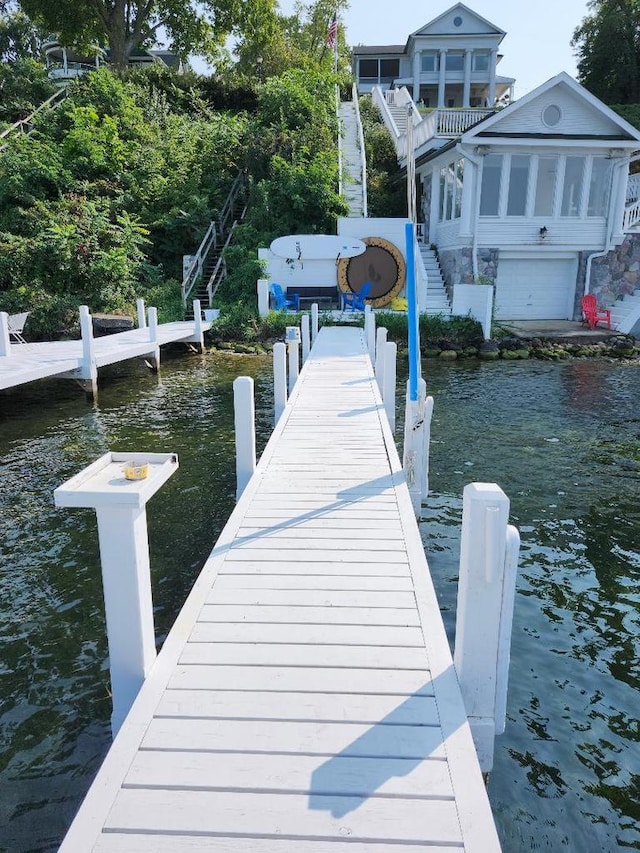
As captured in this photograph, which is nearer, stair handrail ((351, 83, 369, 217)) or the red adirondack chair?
the red adirondack chair

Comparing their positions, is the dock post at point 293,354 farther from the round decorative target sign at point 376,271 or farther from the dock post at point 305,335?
the round decorative target sign at point 376,271

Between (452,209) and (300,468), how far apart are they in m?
16.7

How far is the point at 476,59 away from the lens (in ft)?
130

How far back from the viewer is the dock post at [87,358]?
11.6 meters

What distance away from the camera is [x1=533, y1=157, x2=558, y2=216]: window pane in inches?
757

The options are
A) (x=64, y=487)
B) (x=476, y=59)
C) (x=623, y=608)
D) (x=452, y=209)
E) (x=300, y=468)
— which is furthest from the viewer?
(x=476, y=59)

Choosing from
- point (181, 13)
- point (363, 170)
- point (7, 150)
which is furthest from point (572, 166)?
point (181, 13)

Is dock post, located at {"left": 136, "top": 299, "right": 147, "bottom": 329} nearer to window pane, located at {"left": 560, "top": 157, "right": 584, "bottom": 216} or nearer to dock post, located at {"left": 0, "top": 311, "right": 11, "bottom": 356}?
dock post, located at {"left": 0, "top": 311, "right": 11, "bottom": 356}

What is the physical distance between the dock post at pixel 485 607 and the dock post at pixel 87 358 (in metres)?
10.3

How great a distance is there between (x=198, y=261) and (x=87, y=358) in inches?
400

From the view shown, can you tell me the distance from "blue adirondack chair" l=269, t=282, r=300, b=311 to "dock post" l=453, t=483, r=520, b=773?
16571mm

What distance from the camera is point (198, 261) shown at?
2098 centimetres

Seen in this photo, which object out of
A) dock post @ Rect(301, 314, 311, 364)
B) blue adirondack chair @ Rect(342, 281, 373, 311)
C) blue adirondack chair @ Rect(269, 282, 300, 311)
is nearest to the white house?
blue adirondack chair @ Rect(342, 281, 373, 311)

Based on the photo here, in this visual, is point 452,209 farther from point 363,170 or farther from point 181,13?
point 181,13
